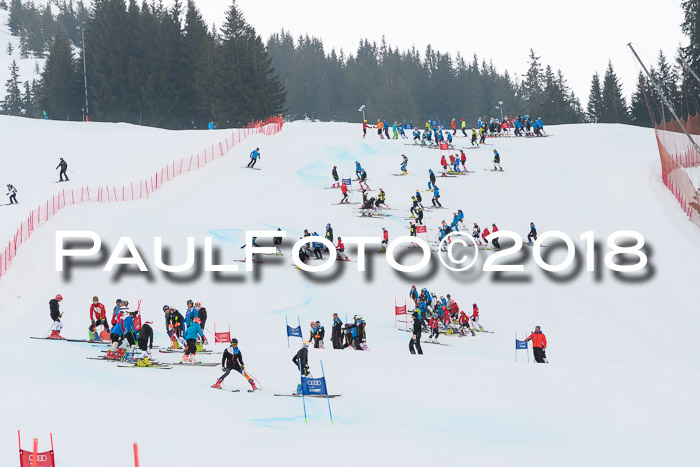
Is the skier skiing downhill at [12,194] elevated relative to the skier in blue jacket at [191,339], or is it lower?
elevated

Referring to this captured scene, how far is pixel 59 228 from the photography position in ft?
101

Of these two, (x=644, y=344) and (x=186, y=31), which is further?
(x=186, y=31)

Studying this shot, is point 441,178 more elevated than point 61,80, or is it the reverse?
point 61,80

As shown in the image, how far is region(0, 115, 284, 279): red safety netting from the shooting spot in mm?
29031

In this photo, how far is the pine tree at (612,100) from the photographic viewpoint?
105m

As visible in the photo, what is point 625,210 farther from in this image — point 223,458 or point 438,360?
point 223,458

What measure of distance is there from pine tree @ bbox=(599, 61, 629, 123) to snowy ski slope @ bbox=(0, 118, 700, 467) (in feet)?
161

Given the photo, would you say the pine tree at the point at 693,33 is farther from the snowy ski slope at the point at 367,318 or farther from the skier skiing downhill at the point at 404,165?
the skier skiing downhill at the point at 404,165

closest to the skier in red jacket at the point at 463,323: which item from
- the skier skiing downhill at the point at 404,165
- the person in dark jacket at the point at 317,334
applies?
the person in dark jacket at the point at 317,334

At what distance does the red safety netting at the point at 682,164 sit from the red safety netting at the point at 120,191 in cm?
2702

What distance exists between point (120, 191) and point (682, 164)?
101 ft

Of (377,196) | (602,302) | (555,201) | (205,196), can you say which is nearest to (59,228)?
(205,196)

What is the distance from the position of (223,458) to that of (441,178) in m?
36.7

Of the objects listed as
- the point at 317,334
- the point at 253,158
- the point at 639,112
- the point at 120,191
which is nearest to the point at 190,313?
the point at 317,334
